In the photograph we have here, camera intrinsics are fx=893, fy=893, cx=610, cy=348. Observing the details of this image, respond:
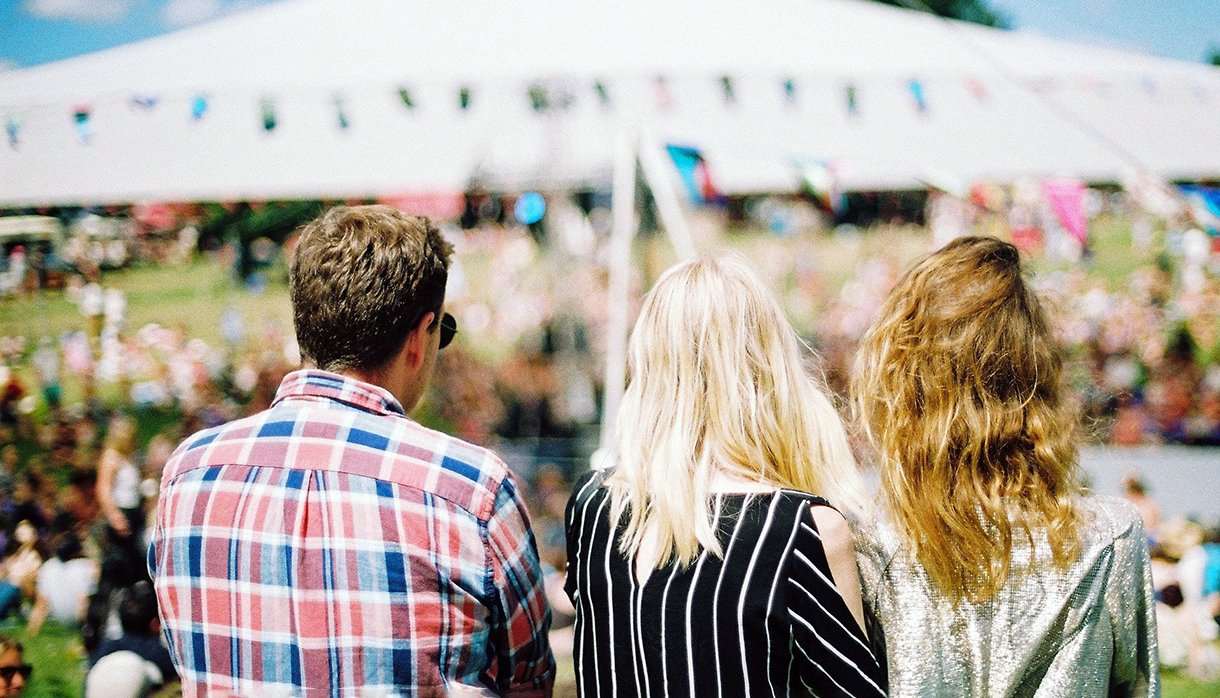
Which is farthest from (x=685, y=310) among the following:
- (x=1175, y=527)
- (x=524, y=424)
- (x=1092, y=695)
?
(x=524, y=424)

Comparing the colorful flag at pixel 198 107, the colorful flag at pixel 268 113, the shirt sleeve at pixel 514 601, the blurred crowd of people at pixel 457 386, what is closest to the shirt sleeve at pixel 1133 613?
the blurred crowd of people at pixel 457 386

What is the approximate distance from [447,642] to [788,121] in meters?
2.82

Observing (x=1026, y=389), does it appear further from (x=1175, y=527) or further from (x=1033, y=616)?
(x=1175, y=527)

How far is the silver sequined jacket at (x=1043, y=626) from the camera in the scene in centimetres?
121

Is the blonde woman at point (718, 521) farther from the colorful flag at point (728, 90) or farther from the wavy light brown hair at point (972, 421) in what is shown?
the colorful flag at point (728, 90)

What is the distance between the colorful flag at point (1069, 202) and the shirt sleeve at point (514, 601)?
125 inches

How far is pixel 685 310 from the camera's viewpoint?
1.30 metres

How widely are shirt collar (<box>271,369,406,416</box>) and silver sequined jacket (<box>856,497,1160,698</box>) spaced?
0.76 metres

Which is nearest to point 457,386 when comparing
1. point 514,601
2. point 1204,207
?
point 1204,207

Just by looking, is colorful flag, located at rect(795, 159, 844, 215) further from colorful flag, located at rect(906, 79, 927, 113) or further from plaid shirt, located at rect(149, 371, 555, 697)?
plaid shirt, located at rect(149, 371, 555, 697)

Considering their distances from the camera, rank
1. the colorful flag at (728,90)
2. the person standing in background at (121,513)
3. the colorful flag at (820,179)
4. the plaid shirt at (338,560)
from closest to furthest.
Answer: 1. the plaid shirt at (338,560)
2. the person standing in background at (121,513)
3. the colorful flag at (728,90)
4. the colorful flag at (820,179)

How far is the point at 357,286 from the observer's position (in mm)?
1238

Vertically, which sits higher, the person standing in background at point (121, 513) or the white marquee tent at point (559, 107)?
the white marquee tent at point (559, 107)

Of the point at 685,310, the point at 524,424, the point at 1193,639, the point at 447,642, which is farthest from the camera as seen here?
the point at 524,424
